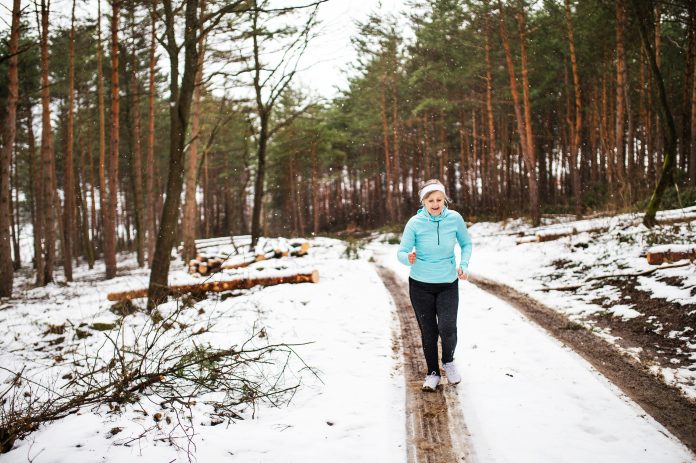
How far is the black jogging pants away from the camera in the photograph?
4.07 meters

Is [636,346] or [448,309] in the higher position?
[448,309]

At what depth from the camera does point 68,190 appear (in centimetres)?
1697

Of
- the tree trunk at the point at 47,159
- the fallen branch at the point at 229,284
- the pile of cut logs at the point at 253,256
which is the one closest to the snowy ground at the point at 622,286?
the fallen branch at the point at 229,284

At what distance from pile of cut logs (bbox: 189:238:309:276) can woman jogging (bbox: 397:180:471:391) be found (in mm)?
8305

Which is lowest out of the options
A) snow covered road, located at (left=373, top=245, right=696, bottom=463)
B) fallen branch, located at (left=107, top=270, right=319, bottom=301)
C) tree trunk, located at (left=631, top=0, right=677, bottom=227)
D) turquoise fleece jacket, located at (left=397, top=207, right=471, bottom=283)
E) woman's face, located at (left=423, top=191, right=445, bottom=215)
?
snow covered road, located at (left=373, top=245, right=696, bottom=463)

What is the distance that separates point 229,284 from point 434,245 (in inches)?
248

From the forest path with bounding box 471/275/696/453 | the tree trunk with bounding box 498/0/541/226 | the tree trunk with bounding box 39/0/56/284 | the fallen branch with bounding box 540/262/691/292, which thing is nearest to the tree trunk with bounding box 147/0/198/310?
the forest path with bounding box 471/275/696/453

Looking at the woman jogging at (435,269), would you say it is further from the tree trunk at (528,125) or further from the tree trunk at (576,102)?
the tree trunk at (528,125)

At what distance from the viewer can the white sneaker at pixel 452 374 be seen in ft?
13.3

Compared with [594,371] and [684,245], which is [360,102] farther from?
[594,371]

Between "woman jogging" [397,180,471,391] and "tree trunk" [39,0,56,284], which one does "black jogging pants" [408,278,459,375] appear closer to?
"woman jogging" [397,180,471,391]

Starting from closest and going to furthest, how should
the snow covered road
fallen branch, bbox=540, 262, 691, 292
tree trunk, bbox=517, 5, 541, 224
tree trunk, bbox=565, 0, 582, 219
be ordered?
the snow covered road < fallen branch, bbox=540, 262, 691, 292 < tree trunk, bbox=565, 0, 582, 219 < tree trunk, bbox=517, 5, 541, 224

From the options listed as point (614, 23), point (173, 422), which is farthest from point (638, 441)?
point (614, 23)

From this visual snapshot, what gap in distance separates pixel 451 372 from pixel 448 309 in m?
0.64
